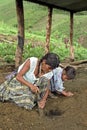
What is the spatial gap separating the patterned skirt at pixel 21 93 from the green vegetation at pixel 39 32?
400cm

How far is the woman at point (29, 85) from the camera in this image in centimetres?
602

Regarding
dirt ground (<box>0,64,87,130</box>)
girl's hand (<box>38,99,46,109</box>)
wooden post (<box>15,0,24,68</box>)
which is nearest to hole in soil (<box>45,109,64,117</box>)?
dirt ground (<box>0,64,87,130</box>)

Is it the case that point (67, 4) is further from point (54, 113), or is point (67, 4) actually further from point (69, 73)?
point (54, 113)

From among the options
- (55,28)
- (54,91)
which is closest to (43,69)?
(54,91)

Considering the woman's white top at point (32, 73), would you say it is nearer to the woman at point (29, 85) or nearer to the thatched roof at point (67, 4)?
the woman at point (29, 85)

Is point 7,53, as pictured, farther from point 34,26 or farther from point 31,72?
point 34,26

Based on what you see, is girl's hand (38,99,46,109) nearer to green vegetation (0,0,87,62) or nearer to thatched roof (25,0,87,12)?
thatched roof (25,0,87,12)

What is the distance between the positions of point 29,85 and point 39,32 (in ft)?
39.6

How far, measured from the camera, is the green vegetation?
12.1m

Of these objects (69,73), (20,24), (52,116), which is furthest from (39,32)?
(52,116)

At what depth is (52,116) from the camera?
236 inches

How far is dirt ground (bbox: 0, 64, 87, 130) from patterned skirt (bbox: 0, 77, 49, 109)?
90 mm

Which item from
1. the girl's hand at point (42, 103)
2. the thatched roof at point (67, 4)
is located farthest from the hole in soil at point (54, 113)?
the thatched roof at point (67, 4)

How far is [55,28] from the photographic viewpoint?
1966cm
